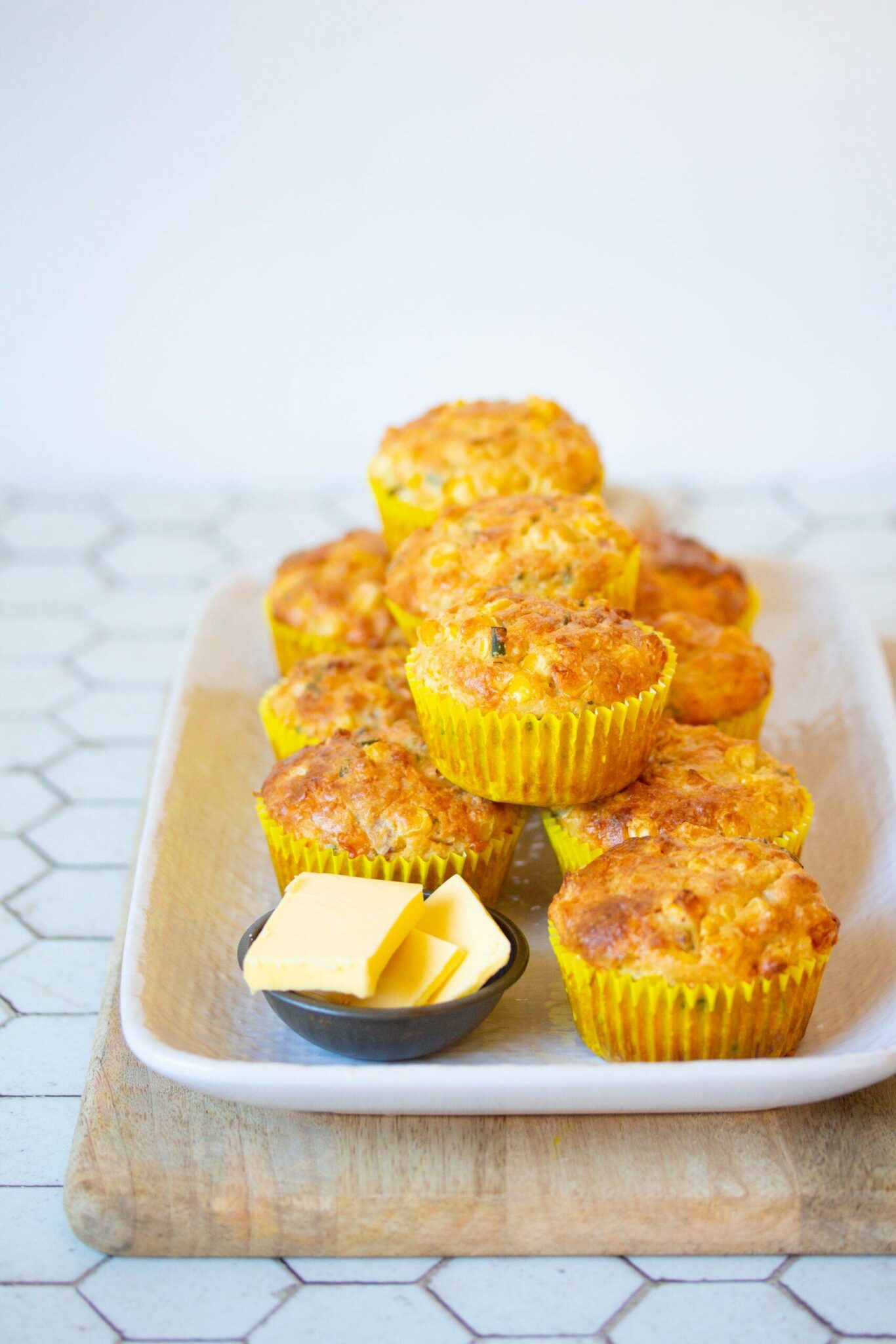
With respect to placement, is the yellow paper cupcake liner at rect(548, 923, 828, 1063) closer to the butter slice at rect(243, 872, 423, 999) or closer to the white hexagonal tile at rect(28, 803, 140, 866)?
the butter slice at rect(243, 872, 423, 999)

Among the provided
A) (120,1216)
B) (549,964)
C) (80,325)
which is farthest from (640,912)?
(80,325)

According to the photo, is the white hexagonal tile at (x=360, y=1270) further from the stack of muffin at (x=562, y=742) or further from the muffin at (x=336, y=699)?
the muffin at (x=336, y=699)

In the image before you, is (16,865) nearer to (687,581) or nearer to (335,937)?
(335,937)

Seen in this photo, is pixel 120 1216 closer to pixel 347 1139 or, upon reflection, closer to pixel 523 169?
pixel 347 1139

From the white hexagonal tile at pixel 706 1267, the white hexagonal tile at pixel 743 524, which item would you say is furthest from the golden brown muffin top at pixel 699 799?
the white hexagonal tile at pixel 743 524

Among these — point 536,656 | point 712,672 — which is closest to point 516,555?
point 536,656

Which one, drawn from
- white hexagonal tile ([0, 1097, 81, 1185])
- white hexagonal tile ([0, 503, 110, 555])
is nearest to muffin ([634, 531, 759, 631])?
white hexagonal tile ([0, 1097, 81, 1185])
